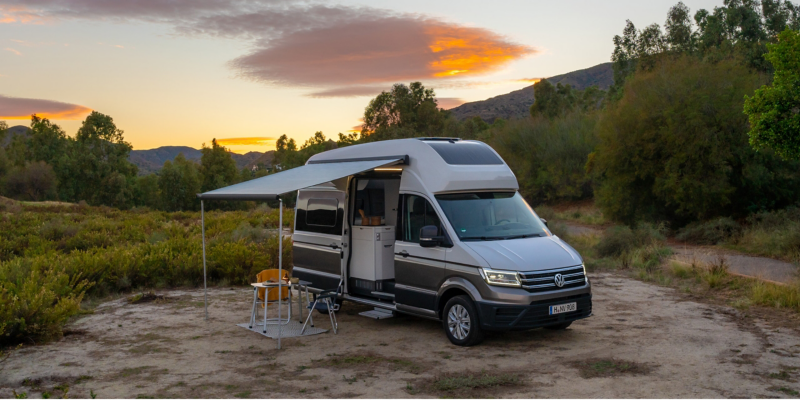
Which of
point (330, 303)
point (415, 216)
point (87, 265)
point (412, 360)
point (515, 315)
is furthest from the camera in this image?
point (87, 265)

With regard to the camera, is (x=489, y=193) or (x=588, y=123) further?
(x=588, y=123)

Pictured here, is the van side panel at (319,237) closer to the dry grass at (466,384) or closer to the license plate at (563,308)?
the license plate at (563,308)

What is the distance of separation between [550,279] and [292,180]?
391 centimetres

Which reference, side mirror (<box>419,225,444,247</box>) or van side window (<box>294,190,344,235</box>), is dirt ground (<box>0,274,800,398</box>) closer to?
side mirror (<box>419,225,444,247</box>)

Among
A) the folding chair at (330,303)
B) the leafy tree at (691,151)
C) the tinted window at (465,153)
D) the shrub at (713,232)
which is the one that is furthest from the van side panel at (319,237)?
the leafy tree at (691,151)

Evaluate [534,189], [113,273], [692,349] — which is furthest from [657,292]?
[534,189]

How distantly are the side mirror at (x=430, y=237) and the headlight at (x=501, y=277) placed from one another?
845mm

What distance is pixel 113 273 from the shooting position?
13.1m

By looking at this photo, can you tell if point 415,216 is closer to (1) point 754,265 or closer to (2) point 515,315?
(2) point 515,315

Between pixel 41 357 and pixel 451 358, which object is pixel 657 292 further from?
pixel 41 357

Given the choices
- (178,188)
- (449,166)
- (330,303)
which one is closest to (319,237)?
(330,303)

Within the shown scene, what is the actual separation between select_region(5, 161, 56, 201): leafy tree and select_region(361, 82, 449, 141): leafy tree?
45293 millimetres

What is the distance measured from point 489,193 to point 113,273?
8432mm

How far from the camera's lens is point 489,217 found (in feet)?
28.9
